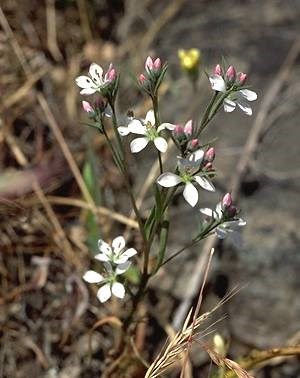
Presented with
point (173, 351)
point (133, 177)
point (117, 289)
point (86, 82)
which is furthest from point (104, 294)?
point (133, 177)

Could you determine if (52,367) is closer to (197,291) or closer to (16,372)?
(16,372)

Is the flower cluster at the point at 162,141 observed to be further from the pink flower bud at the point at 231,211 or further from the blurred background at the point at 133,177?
the blurred background at the point at 133,177

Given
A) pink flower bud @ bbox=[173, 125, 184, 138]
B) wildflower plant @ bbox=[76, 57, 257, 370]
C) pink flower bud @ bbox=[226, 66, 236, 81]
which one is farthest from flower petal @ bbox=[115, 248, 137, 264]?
pink flower bud @ bbox=[226, 66, 236, 81]

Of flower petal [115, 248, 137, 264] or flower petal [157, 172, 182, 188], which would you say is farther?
flower petal [115, 248, 137, 264]

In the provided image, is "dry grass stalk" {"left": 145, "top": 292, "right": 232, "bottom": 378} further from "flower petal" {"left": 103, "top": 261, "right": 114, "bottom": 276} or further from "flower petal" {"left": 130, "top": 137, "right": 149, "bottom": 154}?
"flower petal" {"left": 130, "top": 137, "right": 149, "bottom": 154}

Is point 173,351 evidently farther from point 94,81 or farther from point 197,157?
point 94,81

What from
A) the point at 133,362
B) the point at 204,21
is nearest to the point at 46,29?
the point at 204,21
